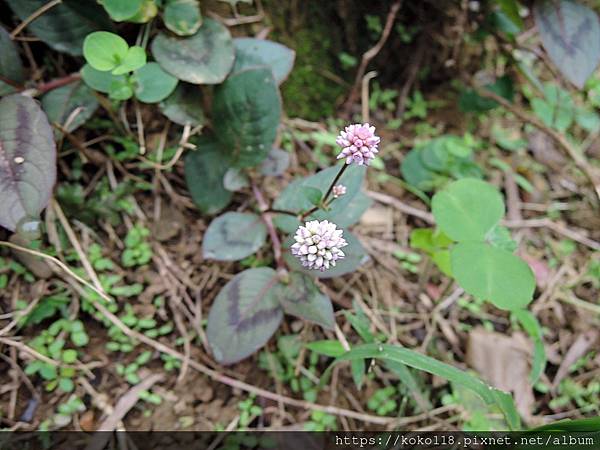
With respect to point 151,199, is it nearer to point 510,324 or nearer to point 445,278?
point 445,278

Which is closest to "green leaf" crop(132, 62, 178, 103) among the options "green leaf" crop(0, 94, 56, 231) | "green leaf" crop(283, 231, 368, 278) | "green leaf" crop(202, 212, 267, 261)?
"green leaf" crop(0, 94, 56, 231)

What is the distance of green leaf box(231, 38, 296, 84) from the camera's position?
4.89 ft

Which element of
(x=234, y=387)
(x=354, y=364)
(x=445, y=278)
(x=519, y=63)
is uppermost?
(x=519, y=63)

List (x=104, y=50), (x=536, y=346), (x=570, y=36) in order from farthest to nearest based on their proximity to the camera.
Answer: (x=570, y=36)
(x=536, y=346)
(x=104, y=50)

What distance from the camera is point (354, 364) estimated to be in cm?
125

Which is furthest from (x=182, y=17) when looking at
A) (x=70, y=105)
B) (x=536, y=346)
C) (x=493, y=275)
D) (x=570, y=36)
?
(x=536, y=346)

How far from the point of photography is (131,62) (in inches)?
48.6

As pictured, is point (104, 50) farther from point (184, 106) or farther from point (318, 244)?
point (318, 244)

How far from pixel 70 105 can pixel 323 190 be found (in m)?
0.70

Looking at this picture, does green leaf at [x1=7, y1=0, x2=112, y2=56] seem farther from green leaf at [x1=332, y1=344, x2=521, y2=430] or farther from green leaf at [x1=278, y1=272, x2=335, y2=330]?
green leaf at [x1=332, y1=344, x2=521, y2=430]

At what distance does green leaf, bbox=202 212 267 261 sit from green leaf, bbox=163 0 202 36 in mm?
497

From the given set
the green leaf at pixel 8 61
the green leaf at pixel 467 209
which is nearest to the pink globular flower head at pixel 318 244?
the green leaf at pixel 467 209

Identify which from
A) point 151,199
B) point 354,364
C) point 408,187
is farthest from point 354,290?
point 151,199

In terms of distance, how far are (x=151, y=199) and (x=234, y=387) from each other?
58cm
